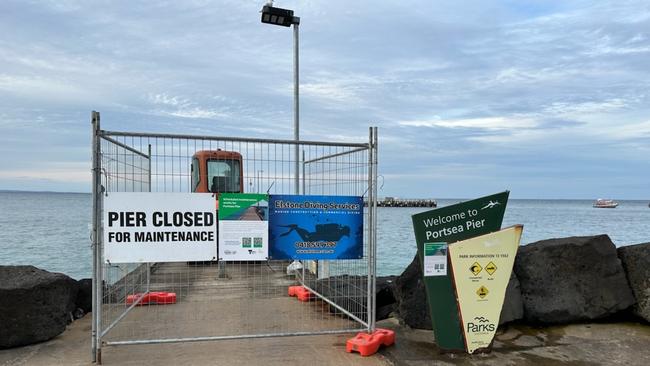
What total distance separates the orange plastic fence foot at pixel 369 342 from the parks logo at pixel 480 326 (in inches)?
35.8

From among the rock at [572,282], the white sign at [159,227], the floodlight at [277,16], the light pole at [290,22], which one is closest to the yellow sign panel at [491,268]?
the rock at [572,282]

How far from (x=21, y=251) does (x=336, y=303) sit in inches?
982

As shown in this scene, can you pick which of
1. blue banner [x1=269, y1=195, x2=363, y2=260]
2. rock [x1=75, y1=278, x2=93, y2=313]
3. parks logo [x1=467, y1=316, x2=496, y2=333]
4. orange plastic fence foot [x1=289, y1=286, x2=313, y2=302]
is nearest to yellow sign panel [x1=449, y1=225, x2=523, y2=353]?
parks logo [x1=467, y1=316, x2=496, y2=333]

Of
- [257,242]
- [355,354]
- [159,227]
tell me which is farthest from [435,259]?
[159,227]

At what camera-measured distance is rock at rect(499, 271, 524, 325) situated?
6199 millimetres

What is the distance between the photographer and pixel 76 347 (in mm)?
5574

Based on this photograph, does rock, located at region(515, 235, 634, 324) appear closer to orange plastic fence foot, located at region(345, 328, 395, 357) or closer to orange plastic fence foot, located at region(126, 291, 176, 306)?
orange plastic fence foot, located at region(345, 328, 395, 357)

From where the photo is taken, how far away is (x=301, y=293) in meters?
8.12

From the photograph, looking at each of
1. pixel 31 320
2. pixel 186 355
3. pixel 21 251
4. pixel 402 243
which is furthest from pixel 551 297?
pixel 21 251

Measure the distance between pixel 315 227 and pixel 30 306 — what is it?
330cm

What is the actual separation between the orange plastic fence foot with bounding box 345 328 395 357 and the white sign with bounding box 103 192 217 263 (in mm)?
1842

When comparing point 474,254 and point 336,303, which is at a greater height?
point 474,254

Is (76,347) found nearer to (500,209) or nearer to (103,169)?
(103,169)

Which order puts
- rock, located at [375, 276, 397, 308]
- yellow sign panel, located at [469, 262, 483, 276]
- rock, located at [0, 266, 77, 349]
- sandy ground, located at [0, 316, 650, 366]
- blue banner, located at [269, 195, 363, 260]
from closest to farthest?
1. sandy ground, located at [0, 316, 650, 366]
2. rock, located at [0, 266, 77, 349]
3. yellow sign panel, located at [469, 262, 483, 276]
4. blue banner, located at [269, 195, 363, 260]
5. rock, located at [375, 276, 397, 308]
